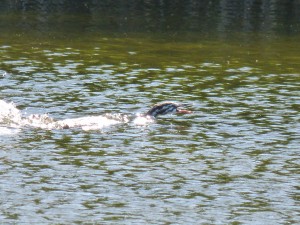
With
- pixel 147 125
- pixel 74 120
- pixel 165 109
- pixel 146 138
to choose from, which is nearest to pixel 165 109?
pixel 165 109

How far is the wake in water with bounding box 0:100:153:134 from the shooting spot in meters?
29.1

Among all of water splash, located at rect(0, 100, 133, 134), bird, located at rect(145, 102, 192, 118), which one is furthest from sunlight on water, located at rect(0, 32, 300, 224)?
bird, located at rect(145, 102, 192, 118)

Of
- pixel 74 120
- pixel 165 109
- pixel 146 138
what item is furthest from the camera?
pixel 165 109

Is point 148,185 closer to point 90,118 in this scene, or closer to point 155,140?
point 155,140

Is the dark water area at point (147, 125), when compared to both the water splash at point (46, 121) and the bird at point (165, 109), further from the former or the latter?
the bird at point (165, 109)

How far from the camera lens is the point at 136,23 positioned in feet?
183

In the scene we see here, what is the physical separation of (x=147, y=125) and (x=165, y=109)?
1138mm

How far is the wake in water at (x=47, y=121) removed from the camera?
95.4ft

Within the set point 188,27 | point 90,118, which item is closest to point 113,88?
point 90,118

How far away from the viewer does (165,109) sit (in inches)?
1205

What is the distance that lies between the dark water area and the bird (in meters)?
0.36

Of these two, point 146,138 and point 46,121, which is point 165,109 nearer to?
point 146,138

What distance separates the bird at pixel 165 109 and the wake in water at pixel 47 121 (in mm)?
258

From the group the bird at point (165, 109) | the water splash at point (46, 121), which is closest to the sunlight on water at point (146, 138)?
the water splash at point (46, 121)
